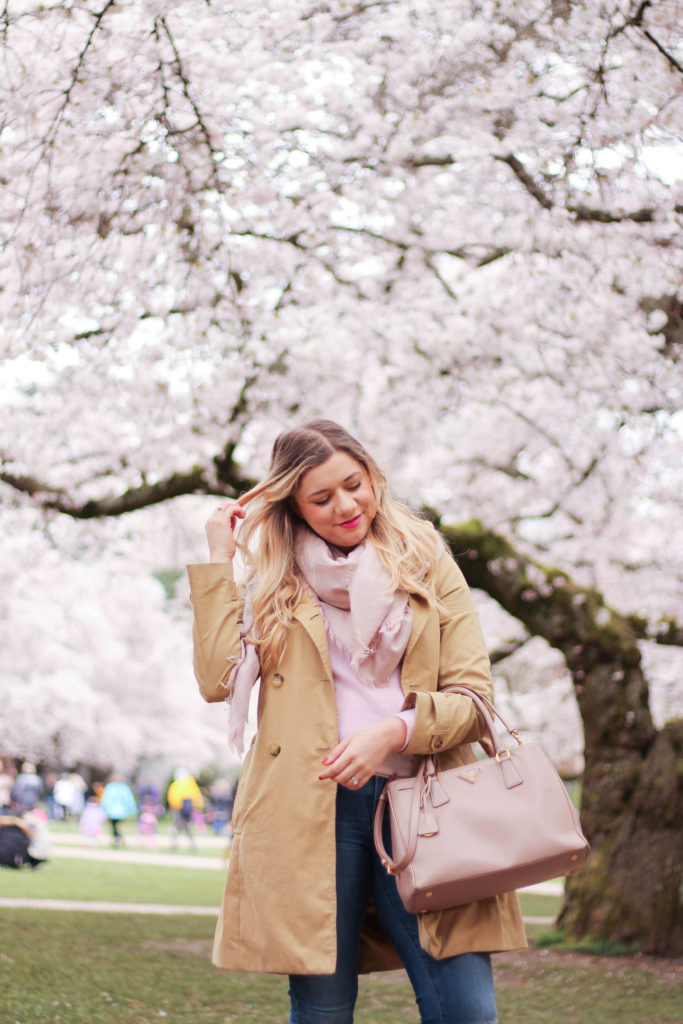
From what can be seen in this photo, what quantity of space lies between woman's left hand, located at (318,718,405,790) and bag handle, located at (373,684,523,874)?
106 mm

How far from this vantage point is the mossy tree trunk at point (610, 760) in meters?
7.81

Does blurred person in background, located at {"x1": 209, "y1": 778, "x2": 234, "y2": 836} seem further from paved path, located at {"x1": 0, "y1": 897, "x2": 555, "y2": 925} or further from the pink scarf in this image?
the pink scarf

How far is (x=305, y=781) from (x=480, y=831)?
404 mm

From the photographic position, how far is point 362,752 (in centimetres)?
227

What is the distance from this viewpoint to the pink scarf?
247cm

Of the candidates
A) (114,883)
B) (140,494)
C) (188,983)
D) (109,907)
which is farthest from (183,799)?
(188,983)

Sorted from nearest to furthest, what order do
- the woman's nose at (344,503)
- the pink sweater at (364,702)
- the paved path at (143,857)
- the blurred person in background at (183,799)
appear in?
the pink sweater at (364,702) → the woman's nose at (344,503) → the paved path at (143,857) → the blurred person in background at (183,799)

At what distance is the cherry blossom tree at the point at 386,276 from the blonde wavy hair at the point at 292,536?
2.84 meters

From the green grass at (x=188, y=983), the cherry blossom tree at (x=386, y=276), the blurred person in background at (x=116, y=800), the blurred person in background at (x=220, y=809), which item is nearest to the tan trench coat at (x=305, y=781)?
the green grass at (x=188, y=983)

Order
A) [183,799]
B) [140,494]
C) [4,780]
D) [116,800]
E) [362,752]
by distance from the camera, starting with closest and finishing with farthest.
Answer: [362,752] → [140,494] → [4,780] → [116,800] → [183,799]

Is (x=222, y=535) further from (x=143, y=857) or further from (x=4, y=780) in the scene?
(x=143, y=857)

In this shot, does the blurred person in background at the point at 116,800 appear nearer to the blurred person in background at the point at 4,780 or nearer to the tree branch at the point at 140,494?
the blurred person in background at the point at 4,780

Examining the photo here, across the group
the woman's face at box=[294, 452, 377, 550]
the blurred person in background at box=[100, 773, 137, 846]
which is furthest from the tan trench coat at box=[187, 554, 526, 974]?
the blurred person in background at box=[100, 773, 137, 846]

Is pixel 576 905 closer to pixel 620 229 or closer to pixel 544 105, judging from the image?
pixel 620 229
